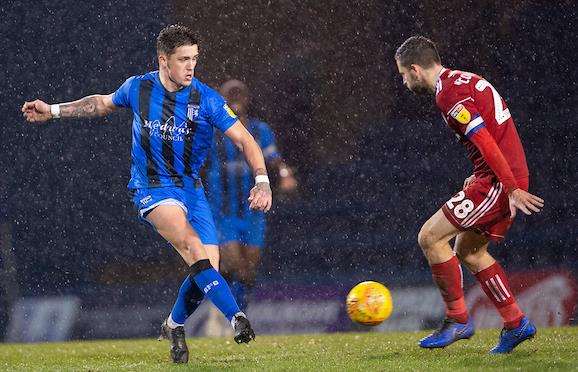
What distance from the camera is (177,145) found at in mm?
5762

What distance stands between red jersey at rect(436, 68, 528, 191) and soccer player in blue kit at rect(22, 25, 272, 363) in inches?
40.0

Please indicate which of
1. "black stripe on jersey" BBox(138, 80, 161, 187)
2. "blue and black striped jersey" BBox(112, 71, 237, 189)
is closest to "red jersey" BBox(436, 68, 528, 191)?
"blue and black striped jersey" BBox(112, 71, 237, 189)

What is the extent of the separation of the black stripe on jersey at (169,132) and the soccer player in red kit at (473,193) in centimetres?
125

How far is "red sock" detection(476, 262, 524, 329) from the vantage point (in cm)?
548

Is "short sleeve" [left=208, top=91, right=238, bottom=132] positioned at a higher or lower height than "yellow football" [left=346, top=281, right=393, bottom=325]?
higher

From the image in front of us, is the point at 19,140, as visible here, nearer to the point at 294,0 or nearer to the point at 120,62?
the point at 120,62

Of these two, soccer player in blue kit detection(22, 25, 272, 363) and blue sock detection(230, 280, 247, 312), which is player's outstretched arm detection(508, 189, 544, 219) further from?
blue sock detection(230, 280, 247, 312)

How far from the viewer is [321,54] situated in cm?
1195

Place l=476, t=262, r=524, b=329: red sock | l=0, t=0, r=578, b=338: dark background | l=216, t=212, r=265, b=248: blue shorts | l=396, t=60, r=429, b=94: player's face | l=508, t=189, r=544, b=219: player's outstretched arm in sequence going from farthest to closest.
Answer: l=0, t=0, r=578, b=338: dark background → l=216, t=212, r=265, b=248: blue shorts → l=396, t=60, r=429, b=94: player's face → l=476, t=262, r=524, b=329: red sock → l=508, t=189, r=544, b=219: player's outstretched arm

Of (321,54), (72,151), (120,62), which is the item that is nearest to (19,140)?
(72,151)

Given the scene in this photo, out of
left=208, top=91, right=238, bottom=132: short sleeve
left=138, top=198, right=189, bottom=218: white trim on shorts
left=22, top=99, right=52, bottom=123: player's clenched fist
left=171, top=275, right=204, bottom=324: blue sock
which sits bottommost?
left=171, top=275, right=204, bottom=324: blue sock

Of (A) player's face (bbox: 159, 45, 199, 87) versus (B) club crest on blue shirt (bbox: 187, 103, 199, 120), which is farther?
(B) club crest on blue shirt (bbox: 187, 103, 199, 120)

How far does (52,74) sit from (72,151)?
92 cm

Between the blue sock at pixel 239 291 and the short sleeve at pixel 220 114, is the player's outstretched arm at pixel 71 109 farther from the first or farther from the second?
the blue sock at pixel 239 291
